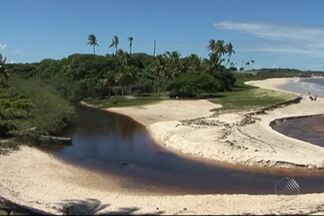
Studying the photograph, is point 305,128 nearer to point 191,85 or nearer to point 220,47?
point 191,85

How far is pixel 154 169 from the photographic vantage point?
4281 cm

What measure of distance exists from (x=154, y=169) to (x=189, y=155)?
6702 millimetres

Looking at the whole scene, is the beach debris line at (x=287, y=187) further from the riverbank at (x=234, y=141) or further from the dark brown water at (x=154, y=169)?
the riverbank at (x=234, y=141)

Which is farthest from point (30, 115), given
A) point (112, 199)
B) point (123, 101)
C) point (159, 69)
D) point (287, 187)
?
point (159, 69)

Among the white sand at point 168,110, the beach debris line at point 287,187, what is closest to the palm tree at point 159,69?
the white sand at point 168,110

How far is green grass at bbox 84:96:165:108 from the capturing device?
333 feet

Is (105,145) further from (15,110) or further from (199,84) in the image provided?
(199,84)

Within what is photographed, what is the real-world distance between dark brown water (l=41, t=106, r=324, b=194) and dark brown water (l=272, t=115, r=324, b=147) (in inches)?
669

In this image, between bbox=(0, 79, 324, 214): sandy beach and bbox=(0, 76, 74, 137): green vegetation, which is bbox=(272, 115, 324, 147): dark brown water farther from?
bbox=(0, 76, 74, 137): green vegetation

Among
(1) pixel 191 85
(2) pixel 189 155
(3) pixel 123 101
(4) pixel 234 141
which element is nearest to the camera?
(2) pixel 189 155

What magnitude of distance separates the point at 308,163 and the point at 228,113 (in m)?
38.1

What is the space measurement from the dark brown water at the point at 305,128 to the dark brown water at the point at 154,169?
16988mm

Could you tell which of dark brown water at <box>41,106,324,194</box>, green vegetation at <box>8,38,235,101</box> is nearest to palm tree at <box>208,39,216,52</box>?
green vegetation at <box>8,38,235,101</box>

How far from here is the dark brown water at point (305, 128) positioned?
199ft
